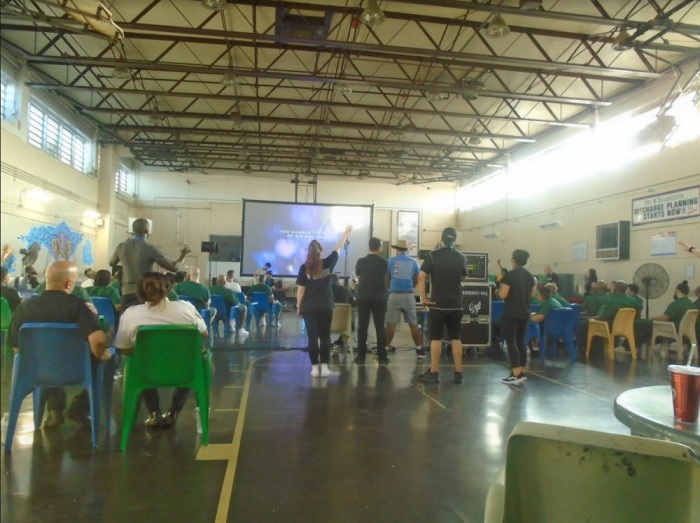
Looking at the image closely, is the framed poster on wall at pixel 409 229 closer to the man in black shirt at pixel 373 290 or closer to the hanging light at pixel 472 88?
the hanging light at pixel 472 88

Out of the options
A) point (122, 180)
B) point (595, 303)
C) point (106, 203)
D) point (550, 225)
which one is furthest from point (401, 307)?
point (122, 180)

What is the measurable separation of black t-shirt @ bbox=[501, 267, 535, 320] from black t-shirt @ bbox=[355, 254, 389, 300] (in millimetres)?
1288

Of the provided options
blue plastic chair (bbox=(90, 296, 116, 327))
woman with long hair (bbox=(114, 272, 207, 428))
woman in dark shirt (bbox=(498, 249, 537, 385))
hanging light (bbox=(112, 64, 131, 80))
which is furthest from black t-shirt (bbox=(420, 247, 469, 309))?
hanging light (bbox=(112, 64, 131, 80))

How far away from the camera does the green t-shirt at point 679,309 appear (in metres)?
6.07

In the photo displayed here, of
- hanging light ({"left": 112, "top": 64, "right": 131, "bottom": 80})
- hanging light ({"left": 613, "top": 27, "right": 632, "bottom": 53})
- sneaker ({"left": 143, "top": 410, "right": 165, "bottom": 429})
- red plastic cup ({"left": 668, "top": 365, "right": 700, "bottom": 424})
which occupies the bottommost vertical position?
sneaker ({"left": 143, "top": 410, "right": 165, "bottom": 429})

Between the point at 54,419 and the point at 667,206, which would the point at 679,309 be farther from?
the point at 54,419

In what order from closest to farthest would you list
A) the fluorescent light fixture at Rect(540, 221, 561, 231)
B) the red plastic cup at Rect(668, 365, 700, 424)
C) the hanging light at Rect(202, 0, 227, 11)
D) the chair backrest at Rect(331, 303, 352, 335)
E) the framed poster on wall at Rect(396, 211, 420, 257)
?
the red plastic cup at Rect(668, 365, 700, 424), the chair backrest at Rect(331, 303, 352, 335), the hanging light at Rect(202, 0, 227, 11), the fluorescent light fixture at Rect(540, 221, 561, 231), the framed poster on wall at Rect(396, 211, 420, 257)

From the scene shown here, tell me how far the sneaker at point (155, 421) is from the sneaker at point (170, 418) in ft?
0.05

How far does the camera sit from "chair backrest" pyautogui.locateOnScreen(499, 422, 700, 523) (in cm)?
83

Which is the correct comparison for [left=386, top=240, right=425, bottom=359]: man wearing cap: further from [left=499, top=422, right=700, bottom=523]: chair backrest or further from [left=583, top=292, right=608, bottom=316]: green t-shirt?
[left=499, top=422, right=700, bottom=523]: chair backrest

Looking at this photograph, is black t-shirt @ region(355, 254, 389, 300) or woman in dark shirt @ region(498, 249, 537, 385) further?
black t-shirt @ region(355, 254, 389, 300)

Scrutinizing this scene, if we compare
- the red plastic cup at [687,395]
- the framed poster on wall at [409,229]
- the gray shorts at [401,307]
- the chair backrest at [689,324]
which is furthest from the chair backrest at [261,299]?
the framed poster on wall at [409,229]

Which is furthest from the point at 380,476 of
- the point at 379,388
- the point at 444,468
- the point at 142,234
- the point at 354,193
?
the point at 354,193

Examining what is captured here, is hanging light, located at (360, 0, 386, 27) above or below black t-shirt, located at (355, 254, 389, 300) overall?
above
